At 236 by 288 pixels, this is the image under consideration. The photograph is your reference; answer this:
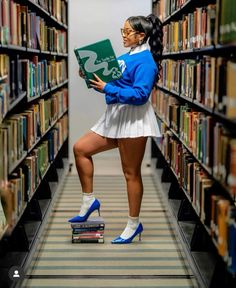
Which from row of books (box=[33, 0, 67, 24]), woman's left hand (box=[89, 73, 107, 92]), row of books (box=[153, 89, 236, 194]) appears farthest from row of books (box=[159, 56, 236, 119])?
row of books (box=[33, 0, 67, 24])

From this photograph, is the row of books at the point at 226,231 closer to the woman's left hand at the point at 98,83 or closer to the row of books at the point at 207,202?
the row of books at the point at 207,202

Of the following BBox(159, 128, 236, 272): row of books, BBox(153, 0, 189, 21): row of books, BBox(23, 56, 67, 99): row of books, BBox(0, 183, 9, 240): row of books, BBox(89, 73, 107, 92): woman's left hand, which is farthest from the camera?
BBox(153, 0, 189, 21): row of books

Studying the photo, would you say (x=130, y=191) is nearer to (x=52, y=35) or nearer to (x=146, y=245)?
(x=146, y=245)

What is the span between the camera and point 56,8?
5.32 meters

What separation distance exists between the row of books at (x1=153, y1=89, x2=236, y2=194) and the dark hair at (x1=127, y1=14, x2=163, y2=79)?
439 millimetres

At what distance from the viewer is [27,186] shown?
11.1 ft

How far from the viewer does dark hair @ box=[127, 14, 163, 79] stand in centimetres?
368

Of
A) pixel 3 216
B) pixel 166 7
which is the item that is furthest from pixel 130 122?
pixel 166 7

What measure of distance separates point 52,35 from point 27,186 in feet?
6.63

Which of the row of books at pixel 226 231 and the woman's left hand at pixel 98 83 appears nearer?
the row of books at pixel 226 231

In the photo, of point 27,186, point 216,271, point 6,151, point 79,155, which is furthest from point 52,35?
point 216,271

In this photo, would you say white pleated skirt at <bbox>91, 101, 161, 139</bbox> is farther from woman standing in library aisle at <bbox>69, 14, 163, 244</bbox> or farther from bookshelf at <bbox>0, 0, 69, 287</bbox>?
bookshelf at <bbox>0, 0, 69, 287</bbox>

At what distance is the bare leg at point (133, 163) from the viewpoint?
3.68 m

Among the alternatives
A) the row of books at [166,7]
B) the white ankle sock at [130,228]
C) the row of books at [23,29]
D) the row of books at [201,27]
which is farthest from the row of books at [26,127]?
the row of books at [166,7]
